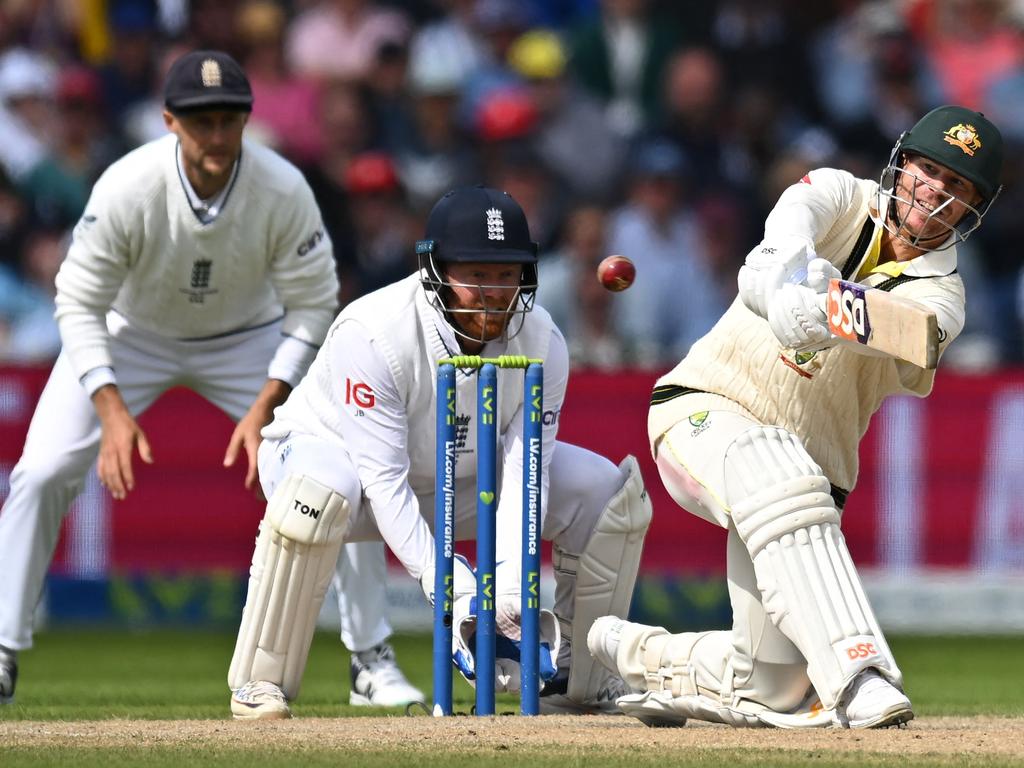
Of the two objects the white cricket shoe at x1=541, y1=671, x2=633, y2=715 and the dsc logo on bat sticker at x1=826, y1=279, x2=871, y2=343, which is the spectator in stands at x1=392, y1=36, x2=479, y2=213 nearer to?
the white cricket shoe at x1=541, y1=671, x2=633, y2=715

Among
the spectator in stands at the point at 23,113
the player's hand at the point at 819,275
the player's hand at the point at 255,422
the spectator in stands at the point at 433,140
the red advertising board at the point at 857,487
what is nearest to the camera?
the player's hand at the point at 819,275

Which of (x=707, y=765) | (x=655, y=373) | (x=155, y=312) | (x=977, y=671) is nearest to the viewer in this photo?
(x=707, y=765)

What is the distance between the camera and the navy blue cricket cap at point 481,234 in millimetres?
4875

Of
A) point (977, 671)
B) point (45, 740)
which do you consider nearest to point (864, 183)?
point (45, 740)

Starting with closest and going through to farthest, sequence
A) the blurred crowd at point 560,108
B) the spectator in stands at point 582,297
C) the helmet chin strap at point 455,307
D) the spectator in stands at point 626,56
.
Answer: the helmet chin strap at point 455,307
the spectator in stands at point 582,297
the blurred crowd at point 560,108
the spectator in stands at point 626,56

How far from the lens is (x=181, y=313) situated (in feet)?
20.5

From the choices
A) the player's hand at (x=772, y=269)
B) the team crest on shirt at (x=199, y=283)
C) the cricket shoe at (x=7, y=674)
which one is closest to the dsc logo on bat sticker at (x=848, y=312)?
the player's hand at (x=772, y=269)

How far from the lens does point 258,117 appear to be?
1043cm

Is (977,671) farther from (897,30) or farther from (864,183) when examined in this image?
(897,30)

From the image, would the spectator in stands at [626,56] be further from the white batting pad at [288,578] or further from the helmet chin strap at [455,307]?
the white batting pad at [288,578]

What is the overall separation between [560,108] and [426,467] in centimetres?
550

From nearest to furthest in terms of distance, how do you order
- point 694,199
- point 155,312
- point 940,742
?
1. point 940,742
2. point 155,312
3. point 694,199

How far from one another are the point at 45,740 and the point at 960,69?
786cm

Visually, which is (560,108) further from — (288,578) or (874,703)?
(874,703)
